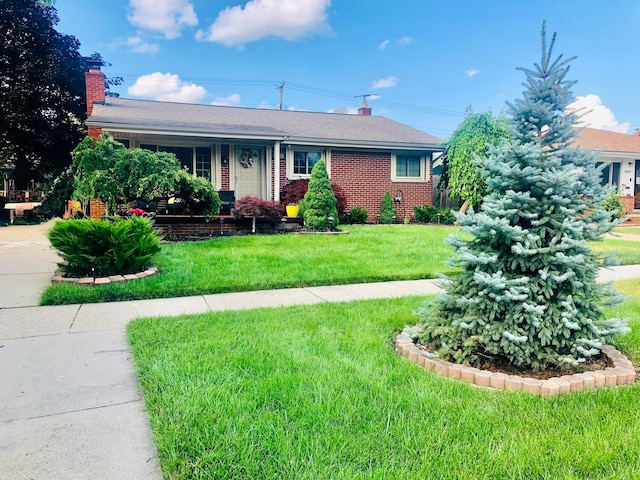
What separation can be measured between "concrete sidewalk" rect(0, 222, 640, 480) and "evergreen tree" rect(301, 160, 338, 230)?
5554mm

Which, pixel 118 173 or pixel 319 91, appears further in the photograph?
pixel 319 91

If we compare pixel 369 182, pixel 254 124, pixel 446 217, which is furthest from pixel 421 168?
pixel 254 124

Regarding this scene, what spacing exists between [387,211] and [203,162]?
246 inches

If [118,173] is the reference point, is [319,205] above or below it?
below

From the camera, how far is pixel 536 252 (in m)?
2.92

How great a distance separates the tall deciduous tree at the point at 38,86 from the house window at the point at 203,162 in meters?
8.28

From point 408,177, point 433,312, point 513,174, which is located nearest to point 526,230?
point 513,174

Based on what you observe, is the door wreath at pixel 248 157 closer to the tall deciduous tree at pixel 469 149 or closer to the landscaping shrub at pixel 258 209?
the landscaping shrub at pixel 258 209

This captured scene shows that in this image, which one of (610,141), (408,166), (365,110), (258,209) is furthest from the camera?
(365,110)

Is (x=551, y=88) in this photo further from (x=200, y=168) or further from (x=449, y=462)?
(x=200, y=168)

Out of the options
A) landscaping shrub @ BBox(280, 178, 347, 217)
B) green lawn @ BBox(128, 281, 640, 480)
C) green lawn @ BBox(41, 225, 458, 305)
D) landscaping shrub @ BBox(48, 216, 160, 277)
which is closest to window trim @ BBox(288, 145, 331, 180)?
landscaping shrub @ BBox(280, 178, 347, 217)

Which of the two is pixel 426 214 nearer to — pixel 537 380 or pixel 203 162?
pixel 203 162

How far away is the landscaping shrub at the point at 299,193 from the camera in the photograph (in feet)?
44.4

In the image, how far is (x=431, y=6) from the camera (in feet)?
43.8
